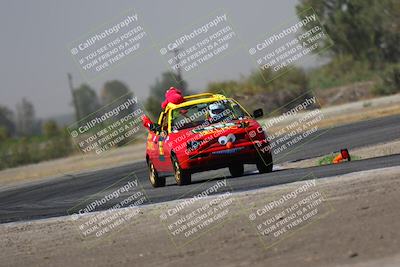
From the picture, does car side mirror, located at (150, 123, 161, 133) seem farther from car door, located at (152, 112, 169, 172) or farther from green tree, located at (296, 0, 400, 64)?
green tree, located at (296, 0, 400, 64)

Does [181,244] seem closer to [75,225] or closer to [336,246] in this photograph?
[336,246]

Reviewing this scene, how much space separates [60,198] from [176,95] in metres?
3.65

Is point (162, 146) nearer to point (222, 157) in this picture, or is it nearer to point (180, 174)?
point (180, 174)

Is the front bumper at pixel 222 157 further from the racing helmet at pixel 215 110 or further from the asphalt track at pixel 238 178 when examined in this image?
the racing helmet at pixel 215 110

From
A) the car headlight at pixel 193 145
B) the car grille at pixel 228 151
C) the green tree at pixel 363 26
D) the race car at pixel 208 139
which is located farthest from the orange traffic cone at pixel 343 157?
the green tree at pixel 363 26

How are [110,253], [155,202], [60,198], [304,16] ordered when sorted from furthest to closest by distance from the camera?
[304,16]
[60,198]
[155,202]
[110,253]

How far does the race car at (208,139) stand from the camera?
16.1 metres

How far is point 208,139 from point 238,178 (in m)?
0.94

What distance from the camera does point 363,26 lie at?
67375mm

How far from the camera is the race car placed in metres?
16.1

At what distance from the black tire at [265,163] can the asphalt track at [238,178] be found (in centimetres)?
24

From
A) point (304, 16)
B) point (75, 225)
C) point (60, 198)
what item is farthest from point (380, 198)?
point (304, 16)

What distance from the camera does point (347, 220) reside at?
31.4ft

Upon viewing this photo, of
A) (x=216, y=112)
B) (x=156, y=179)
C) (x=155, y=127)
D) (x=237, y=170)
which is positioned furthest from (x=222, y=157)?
(x=156, y=179)
